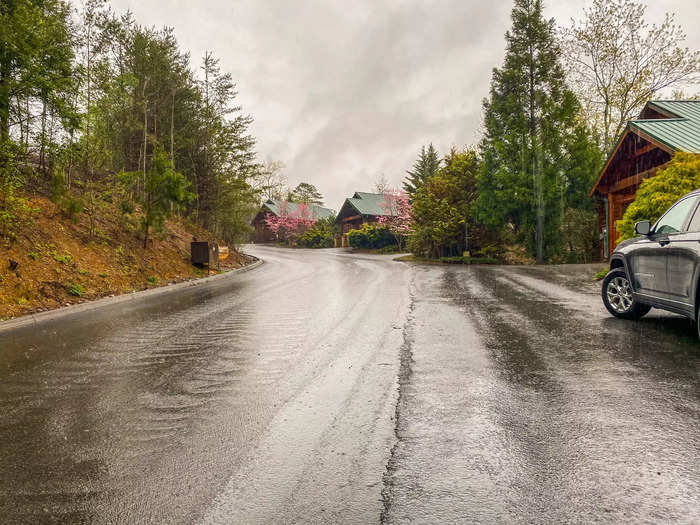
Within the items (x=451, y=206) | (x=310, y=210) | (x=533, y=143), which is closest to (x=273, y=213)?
(x=310, y=210)

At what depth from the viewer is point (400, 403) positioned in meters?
3.58

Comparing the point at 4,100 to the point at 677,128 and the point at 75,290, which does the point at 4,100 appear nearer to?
the point at 75,290

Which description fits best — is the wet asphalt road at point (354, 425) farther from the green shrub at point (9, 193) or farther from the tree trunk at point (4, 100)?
the tree trunk at point (4, 100)

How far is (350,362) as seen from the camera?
15.8ft

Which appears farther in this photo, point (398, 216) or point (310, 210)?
point (310, 210)

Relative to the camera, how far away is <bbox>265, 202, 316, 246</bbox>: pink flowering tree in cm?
5884

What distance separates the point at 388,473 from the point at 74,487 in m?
1.73

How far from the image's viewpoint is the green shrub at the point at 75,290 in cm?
991

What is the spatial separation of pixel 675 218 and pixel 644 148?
13.8m

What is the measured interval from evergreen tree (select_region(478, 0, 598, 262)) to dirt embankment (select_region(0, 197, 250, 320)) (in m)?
17.5

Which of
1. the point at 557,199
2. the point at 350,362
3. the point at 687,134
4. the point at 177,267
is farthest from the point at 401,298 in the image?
the point at 557,199

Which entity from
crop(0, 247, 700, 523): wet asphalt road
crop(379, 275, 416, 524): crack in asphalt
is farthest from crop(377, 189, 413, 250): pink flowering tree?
crop(0, 247, 700, 523): wet asphalt road

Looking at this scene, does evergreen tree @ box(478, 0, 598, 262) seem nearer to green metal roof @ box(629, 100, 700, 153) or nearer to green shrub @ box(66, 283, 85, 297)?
green metal roof @ box(629, 100, 700, 153)

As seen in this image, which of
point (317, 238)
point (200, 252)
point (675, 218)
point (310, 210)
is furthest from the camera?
point (310, 210)
